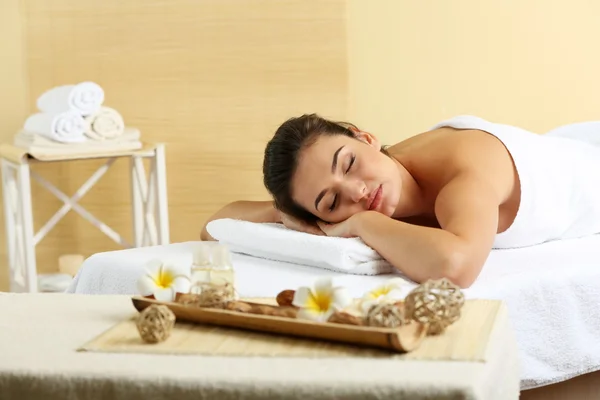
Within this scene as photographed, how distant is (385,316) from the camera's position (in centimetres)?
122

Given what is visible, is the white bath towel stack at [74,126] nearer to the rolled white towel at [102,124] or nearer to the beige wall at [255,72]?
the rolled white towel at [102,124]

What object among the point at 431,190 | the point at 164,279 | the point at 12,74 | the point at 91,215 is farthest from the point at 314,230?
the point at 12,74

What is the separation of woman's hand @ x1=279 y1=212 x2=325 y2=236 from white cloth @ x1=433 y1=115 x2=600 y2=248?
0.39m

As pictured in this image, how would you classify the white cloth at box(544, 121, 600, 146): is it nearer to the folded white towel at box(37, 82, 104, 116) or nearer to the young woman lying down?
the young woman lying down

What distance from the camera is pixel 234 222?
6.98 feet

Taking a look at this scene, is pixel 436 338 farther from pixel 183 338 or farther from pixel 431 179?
pixel 431 179

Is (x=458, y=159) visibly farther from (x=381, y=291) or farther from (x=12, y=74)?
(x=12, y=74)

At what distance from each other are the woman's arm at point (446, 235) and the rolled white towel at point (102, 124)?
60.9 inches

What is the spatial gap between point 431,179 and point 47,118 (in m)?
1.63

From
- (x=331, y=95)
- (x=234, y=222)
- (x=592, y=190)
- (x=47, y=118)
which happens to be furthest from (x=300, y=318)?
(x=331, y=95)

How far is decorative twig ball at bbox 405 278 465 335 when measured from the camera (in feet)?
4.09

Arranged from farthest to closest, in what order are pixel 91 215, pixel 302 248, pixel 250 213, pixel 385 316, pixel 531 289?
pixel 91 215
pixel 250 213
pixel 302 248
pixel 531 289
pixel 385 316

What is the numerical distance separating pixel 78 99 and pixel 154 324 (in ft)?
7.14

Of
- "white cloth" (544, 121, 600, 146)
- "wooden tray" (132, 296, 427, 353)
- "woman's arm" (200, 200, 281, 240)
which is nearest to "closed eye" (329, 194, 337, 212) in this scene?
"woman's arm" (200, 200, 281, 240)
